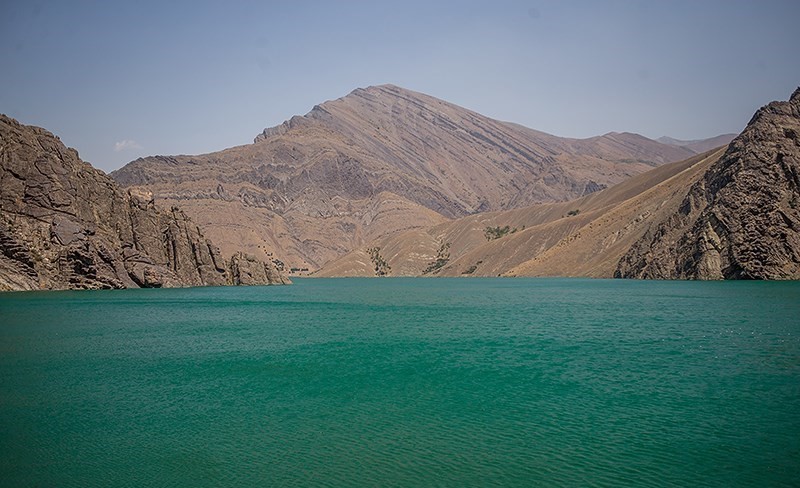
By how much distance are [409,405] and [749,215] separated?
97.8m

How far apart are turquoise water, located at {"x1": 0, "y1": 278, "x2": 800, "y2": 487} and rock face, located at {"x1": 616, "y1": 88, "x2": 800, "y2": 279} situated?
59.3 meters

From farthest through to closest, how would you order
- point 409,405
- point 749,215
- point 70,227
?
point 749,215 < point 70,227 < point 409,405

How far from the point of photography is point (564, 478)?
16.2 meters

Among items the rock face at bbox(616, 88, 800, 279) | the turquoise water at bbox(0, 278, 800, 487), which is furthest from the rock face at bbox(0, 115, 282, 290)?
the rock face at bbox(616, 88, 800, 279)

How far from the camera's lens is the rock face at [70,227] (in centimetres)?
8912

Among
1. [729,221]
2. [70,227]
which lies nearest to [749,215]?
[729,221]

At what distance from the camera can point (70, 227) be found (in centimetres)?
9512

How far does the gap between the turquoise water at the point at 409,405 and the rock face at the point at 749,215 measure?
5929 centimetres

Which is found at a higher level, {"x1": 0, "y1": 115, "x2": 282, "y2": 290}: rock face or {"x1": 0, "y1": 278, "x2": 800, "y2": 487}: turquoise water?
{"x1": 0, "y1": 115, "x2": 282, "y2": 290}: rock face

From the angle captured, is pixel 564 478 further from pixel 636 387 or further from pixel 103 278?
pixel 103 278

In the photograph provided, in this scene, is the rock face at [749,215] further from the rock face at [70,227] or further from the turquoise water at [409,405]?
the rock face at [70,227]

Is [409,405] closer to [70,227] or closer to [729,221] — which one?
[70,227]

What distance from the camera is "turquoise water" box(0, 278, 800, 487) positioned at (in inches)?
666

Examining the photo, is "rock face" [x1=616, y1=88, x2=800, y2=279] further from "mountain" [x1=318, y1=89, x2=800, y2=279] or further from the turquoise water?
the turquoise water
